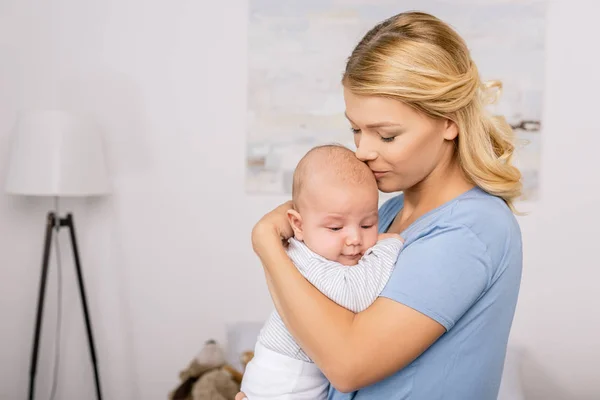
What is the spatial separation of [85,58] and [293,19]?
963 mm

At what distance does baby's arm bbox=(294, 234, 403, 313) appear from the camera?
1198 mm

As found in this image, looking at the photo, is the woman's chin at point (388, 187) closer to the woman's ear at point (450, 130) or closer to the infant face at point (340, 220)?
the infant face at point (340, 220)

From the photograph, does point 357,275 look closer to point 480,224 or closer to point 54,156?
point 480,224

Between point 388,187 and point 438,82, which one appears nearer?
point 438,82

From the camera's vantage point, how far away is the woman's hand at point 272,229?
4.19ft

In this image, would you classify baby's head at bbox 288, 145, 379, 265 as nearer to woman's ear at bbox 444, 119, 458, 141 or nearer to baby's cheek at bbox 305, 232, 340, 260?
baby's cheek at bbox 305, 232, 340, 260

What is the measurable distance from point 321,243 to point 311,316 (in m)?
0.22

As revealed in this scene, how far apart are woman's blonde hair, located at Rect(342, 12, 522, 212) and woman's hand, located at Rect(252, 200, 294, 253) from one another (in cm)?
28

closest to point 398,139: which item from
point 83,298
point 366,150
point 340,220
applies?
point 366,150

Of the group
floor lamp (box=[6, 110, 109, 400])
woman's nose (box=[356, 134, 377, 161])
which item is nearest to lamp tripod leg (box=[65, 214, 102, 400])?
floor lamp (box=[6, 110, 109, 400])

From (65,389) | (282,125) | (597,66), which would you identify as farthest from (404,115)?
(65,389)

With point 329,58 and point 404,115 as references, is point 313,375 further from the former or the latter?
point 329,58

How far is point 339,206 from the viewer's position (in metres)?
1.31

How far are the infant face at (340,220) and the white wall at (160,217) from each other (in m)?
1.89
